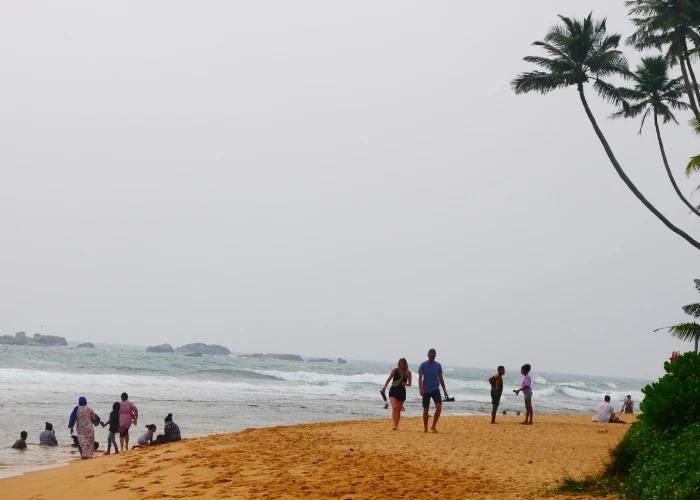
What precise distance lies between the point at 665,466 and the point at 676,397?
2.92 ft

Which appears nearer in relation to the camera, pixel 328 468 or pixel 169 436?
pixel 328 468

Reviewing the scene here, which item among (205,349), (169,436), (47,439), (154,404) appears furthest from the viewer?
(205,349)

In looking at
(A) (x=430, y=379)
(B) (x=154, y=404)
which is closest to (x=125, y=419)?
(A) (x=430, y=379)

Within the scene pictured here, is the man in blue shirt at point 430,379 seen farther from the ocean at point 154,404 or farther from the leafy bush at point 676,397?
the leafy bush at point 676,397

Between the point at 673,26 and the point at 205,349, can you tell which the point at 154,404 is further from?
the point at 205,349

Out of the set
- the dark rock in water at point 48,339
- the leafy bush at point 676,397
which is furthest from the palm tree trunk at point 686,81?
the dark rock in water at point 48,339

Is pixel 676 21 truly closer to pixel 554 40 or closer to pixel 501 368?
pixel 554 40

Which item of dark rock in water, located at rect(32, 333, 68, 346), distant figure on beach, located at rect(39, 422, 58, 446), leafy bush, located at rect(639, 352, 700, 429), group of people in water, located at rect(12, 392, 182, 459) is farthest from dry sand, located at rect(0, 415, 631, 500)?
dark rock in water, located at rect(32, 333, 68, 346)

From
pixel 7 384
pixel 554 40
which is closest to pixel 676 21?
pixel 554 40

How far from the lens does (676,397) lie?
6727 mm

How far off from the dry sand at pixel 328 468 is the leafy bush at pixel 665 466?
95 centimetres

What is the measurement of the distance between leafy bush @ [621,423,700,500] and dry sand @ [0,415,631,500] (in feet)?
3.11

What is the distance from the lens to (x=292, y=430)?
48.0 ft

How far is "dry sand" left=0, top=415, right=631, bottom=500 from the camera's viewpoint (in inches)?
322
